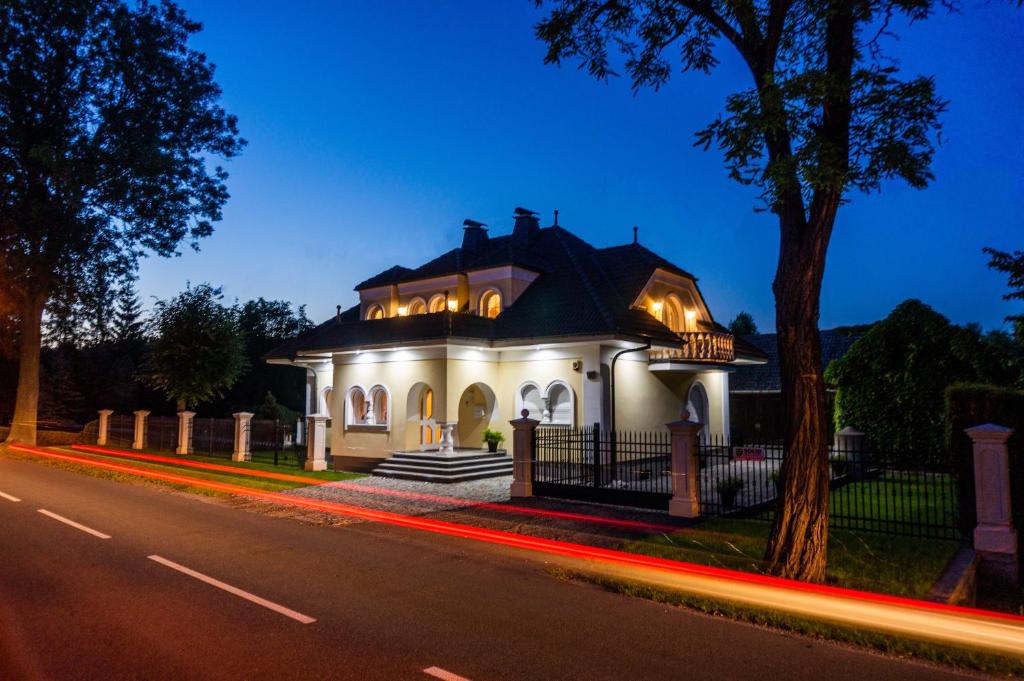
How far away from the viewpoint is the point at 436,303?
923 inches

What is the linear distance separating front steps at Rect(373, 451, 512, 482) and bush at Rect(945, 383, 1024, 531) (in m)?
10.9

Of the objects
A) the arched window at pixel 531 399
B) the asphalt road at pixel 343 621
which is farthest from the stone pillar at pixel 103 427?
the asphalt road at pixel 343 621

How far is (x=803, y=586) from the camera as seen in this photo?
7301 millimetres

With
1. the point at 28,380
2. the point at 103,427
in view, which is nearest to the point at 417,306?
the point at 103,427

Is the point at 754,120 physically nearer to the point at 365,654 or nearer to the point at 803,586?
the point at 803,586

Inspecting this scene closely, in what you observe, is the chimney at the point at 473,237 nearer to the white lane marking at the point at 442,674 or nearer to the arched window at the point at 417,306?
the arched window at the point at 417,306

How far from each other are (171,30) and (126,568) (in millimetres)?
26428

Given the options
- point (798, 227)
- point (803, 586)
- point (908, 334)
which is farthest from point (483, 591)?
point (908, 334)

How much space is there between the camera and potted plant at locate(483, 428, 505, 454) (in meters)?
19.1

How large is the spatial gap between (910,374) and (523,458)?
42.0 ft

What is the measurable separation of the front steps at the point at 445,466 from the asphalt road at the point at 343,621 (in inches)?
293

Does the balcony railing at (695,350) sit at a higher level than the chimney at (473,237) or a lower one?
lower

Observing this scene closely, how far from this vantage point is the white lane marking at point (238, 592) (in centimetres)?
602

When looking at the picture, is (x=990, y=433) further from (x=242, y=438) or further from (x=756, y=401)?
(x=242, y=438)
